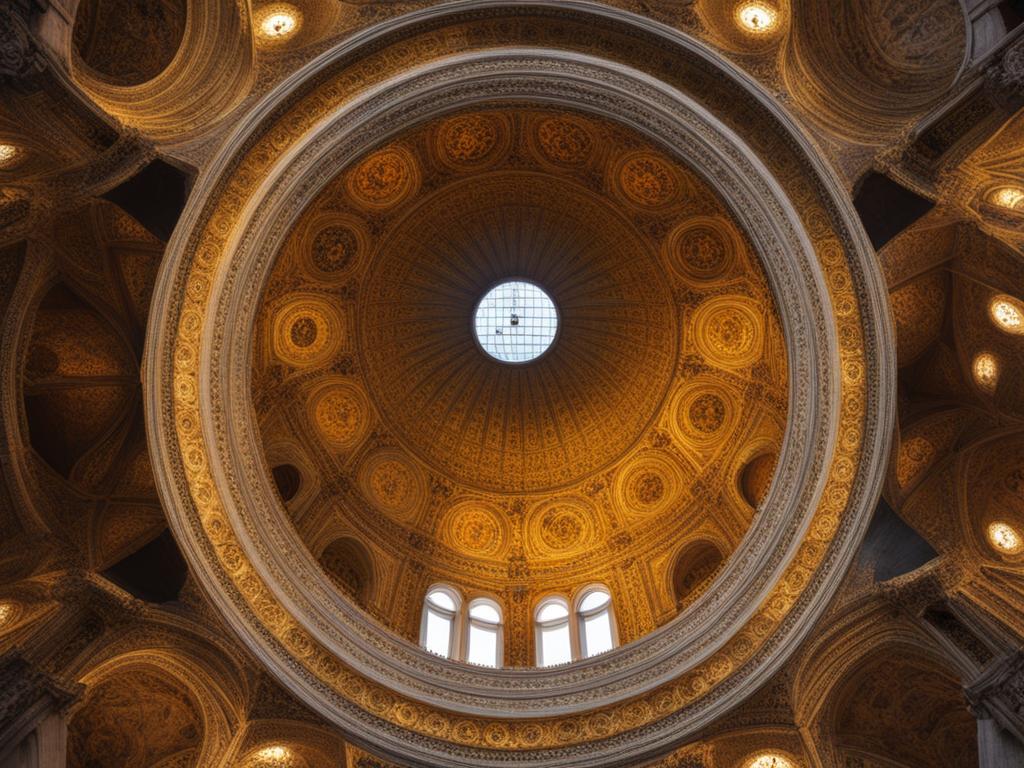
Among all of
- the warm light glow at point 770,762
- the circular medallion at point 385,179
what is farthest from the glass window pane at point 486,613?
the circular medallion at point 385,179

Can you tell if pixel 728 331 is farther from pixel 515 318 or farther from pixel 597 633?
pixel 597 633

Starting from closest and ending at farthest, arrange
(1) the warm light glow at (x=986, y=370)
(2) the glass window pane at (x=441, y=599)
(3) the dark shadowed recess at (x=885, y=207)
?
(3) the dark shadowed recess at (x=885, y=207)
(1) the warm light glow at (x=986, y=370)
(2) the glass window pane at (x=441, y=599)

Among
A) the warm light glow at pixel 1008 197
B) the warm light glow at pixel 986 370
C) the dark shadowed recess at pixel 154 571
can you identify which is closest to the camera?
the warm light glow at pixel 1008 197

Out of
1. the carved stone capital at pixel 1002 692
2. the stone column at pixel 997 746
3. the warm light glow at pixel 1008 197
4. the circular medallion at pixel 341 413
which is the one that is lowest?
the stone column at pixel 997 746

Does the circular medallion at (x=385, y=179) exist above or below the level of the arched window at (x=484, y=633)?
above

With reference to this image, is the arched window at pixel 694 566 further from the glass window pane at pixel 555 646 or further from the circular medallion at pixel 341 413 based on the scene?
the circular medallion at pixel 341 413

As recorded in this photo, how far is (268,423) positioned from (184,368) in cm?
525

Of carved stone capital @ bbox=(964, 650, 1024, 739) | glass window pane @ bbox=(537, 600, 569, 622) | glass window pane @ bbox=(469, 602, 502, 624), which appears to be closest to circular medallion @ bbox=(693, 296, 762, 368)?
glass window pane @ bbox=(537, 600, 569, 622)

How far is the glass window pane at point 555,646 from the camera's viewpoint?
22797mm

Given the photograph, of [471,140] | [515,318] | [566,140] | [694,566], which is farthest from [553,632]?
[471,140]

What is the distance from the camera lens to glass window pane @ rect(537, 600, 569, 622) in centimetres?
2395

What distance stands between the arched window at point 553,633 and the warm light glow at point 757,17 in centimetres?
1366

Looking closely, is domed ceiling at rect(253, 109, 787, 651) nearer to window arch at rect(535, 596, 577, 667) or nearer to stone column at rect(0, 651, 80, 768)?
window arch at rect(535, 596, 577, 667)

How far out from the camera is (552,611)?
Answer: 79.1 ft
